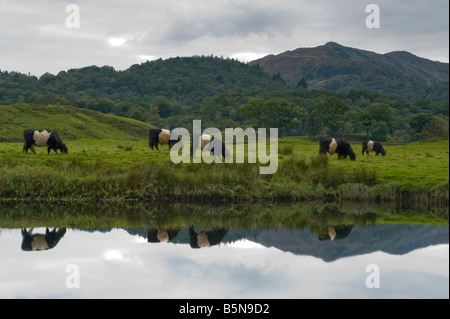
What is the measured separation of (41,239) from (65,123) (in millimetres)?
57063

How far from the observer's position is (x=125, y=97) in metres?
193

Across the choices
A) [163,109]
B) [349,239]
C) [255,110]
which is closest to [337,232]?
[349,239]

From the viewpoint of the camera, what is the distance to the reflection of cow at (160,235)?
14117mm

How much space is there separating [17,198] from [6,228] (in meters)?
4.00

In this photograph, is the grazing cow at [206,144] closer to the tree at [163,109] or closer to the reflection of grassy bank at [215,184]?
the reflection of grassy bank at [215,184]

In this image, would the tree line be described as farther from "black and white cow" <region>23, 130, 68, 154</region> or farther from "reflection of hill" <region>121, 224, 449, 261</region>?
"reflection of hill" <region>121, 224, 449, 261</region>

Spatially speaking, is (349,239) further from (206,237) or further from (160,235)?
(160,235)

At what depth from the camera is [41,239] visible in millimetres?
14125

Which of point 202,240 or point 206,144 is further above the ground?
point 206,144

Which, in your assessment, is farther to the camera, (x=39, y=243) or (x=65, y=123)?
(x=65, y=123)

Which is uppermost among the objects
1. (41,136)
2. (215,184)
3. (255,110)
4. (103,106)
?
(103,106)

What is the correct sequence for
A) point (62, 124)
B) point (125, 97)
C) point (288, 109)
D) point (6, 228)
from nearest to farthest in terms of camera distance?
point (6, 228) < point (62, 124) < point (288, 109) < point (125, 97)
